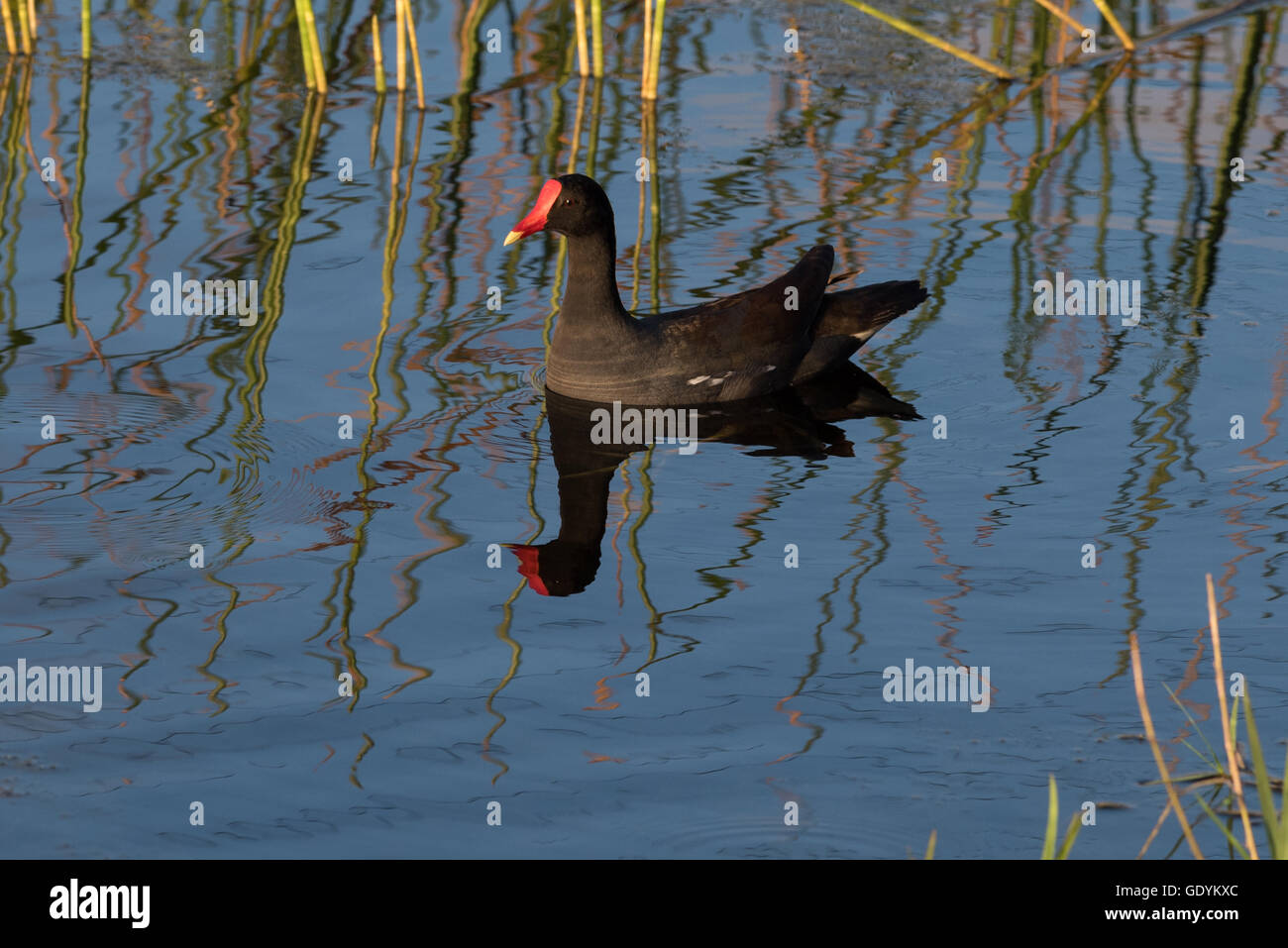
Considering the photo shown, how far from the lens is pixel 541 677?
18.8 ft

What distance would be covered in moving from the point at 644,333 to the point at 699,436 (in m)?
0.57

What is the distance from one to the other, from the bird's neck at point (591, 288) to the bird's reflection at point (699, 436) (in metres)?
0.38

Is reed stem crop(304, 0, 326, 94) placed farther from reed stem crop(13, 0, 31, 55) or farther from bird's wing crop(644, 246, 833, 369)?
bird's wing crop(644, 246, 833, 369)

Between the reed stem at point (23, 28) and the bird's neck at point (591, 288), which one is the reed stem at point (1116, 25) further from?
the reed stem at point (23, 28)

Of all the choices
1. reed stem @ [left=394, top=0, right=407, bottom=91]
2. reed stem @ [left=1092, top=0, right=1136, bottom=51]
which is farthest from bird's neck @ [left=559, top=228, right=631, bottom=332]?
reed stem @ [left=1092, top=0, right=1136, bottom=51]

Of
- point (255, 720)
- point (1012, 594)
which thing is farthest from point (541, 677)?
point (1012, 594)

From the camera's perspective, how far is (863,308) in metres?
8.56

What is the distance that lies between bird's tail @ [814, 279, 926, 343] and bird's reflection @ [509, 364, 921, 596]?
241mm

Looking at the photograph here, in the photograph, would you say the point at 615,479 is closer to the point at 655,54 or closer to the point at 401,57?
the point at 655,54

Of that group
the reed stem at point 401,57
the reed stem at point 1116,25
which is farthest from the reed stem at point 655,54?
the reed stem at point 1116,25

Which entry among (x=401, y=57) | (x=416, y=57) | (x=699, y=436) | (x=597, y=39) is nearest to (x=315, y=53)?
(x=401, y=57)

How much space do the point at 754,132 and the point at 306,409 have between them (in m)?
5.11

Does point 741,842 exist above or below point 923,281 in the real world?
below
